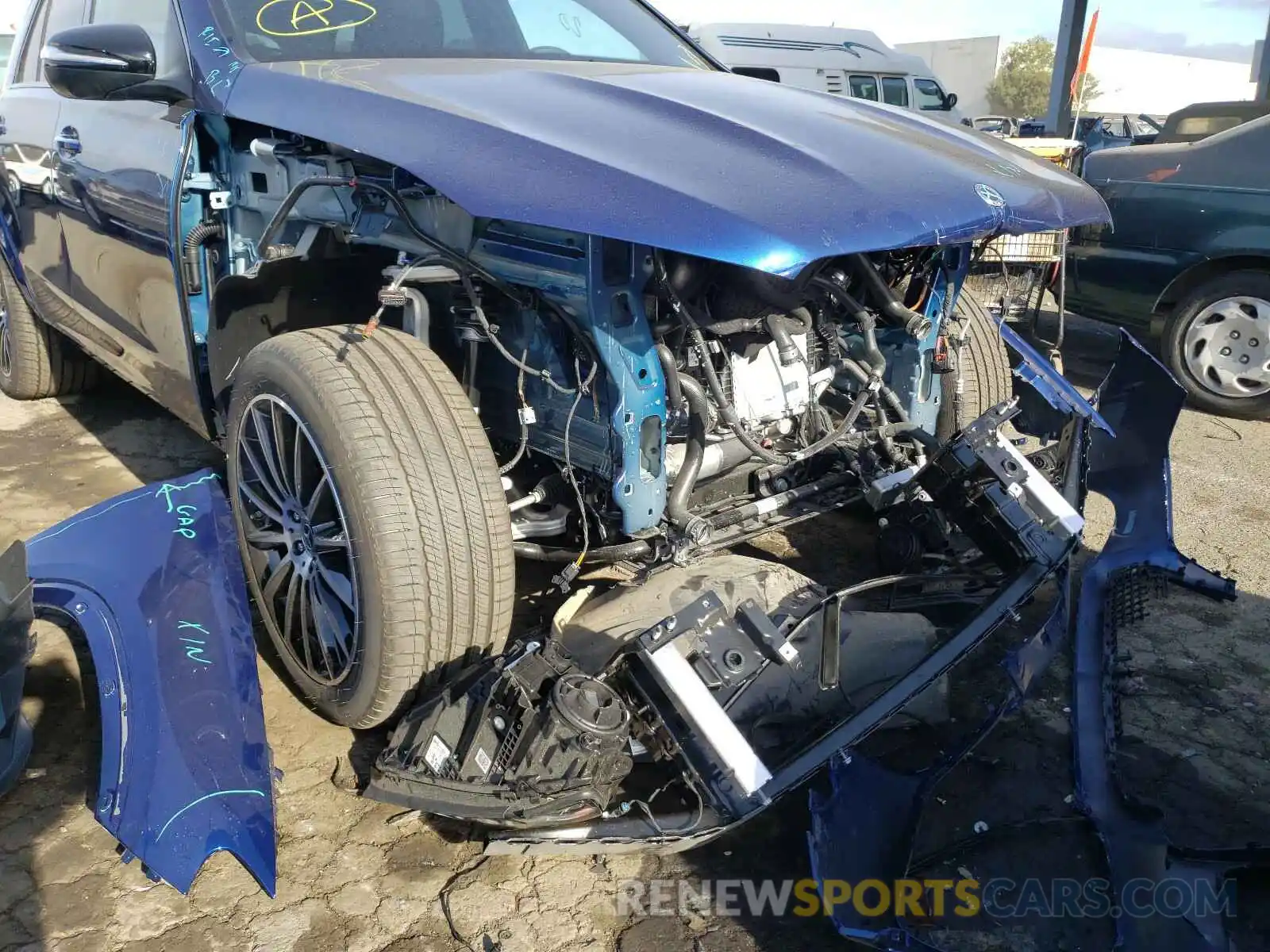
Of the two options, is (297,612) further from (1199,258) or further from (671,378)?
(1199,258)

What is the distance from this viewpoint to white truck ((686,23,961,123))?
12.7 m

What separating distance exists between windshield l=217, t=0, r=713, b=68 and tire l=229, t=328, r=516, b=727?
3.09ft

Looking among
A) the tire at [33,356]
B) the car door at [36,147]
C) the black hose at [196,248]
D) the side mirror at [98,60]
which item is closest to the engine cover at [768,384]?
the black hose at [196,248]

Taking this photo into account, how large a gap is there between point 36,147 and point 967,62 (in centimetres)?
5006

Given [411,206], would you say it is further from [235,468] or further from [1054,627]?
[1054,627]

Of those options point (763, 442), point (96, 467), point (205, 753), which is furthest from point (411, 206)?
point (96, 467)

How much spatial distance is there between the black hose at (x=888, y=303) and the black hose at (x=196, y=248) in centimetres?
180

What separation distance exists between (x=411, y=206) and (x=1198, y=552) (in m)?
2.98

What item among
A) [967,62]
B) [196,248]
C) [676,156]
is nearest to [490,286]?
[676,156]

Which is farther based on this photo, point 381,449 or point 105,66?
point 105,66

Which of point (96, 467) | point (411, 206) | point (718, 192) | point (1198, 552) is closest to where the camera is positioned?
point (718, 192)

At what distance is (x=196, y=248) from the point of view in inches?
111

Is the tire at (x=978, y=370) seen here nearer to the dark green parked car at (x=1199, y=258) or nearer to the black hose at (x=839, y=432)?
the black hose at (x=839, y=432)

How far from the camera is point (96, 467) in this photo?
425cm
